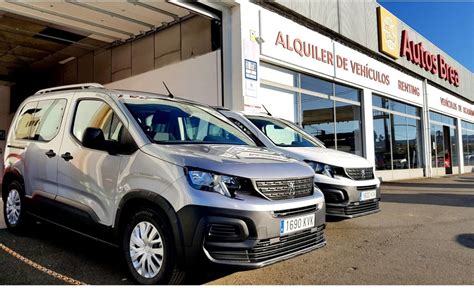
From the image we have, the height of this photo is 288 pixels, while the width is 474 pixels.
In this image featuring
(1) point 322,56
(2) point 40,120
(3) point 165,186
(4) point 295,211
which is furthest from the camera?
(1) point 322,56

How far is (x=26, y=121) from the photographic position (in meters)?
5.27

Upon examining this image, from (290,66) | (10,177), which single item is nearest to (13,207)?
(10,177)

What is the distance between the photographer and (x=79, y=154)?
12.9 feet

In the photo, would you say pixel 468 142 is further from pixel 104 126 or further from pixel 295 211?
pixel 104 126

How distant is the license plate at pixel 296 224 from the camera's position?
3.17 m

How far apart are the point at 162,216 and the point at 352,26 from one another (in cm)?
1338

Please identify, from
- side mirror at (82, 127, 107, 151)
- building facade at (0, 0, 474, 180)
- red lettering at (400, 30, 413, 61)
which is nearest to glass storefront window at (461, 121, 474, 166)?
building facade at (0, 0, 474, 180)

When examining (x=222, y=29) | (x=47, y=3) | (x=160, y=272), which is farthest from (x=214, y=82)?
(x=160, y=272)

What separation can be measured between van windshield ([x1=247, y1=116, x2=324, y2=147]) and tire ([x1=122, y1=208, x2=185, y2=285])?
314 cm

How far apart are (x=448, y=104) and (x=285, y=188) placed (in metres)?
25.5

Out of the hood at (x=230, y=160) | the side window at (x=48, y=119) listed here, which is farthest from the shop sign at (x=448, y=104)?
the side window at (x=48, y=119)

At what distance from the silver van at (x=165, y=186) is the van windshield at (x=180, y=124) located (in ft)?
0.05

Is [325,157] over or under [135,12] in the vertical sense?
under

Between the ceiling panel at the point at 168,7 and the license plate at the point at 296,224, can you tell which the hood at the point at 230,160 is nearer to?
the license plate at the point at 296,224
